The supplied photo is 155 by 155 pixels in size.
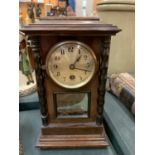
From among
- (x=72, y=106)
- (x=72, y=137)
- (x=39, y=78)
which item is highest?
(x=39, y=78)

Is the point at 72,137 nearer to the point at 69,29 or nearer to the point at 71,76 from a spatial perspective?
the point at 71,76

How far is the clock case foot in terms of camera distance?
0.71 meters

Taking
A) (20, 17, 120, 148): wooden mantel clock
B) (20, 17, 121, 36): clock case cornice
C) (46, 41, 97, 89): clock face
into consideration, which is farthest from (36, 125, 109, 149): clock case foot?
(20, 17, 121, 36): clock case cornice

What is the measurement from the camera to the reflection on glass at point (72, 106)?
0.70m

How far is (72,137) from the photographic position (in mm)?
721

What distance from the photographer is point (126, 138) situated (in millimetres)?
715

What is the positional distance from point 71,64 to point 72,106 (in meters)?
0.19

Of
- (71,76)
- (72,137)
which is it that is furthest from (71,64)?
(72,137)

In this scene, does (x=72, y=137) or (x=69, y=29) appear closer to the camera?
(x=69, y=29)

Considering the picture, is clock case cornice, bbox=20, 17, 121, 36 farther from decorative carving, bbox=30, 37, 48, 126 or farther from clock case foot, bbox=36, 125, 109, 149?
clock case foot, bbox=36, 125, 109, 149
